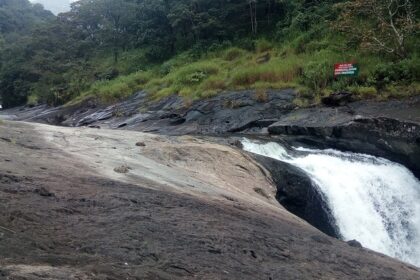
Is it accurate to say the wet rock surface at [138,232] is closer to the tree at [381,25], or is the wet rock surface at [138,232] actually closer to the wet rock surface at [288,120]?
the wet rock surface at [288,120]

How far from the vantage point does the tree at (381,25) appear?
77.8ft

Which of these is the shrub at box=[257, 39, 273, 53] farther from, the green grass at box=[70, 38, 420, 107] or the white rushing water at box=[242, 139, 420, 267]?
the white rushing water at box=[242, 139, 420, 267]

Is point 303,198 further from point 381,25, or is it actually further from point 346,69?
point 381,25

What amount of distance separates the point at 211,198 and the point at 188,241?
2.60 metres

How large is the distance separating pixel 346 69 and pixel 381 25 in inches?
109

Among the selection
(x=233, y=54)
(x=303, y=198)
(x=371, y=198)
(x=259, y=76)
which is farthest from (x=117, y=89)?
(x=371, y=198)

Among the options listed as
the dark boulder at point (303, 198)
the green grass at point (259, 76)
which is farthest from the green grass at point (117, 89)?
the dark boulder at point (303, 198)

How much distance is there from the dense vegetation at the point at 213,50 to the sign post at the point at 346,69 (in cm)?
32

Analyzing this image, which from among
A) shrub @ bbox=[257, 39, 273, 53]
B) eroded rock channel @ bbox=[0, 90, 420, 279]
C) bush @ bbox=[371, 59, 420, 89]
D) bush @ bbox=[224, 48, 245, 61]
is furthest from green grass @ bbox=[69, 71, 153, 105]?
eroded rock channel @ bbox=[0, 90, 420, 279]

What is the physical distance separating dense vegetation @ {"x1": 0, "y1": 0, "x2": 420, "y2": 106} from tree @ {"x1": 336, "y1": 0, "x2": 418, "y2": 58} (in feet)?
0.21

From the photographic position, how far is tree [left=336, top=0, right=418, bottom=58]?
77.8 ft

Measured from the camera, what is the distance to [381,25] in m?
24.1

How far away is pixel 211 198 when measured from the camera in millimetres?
9023

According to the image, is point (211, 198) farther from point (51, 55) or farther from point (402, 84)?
point (51, 55)
